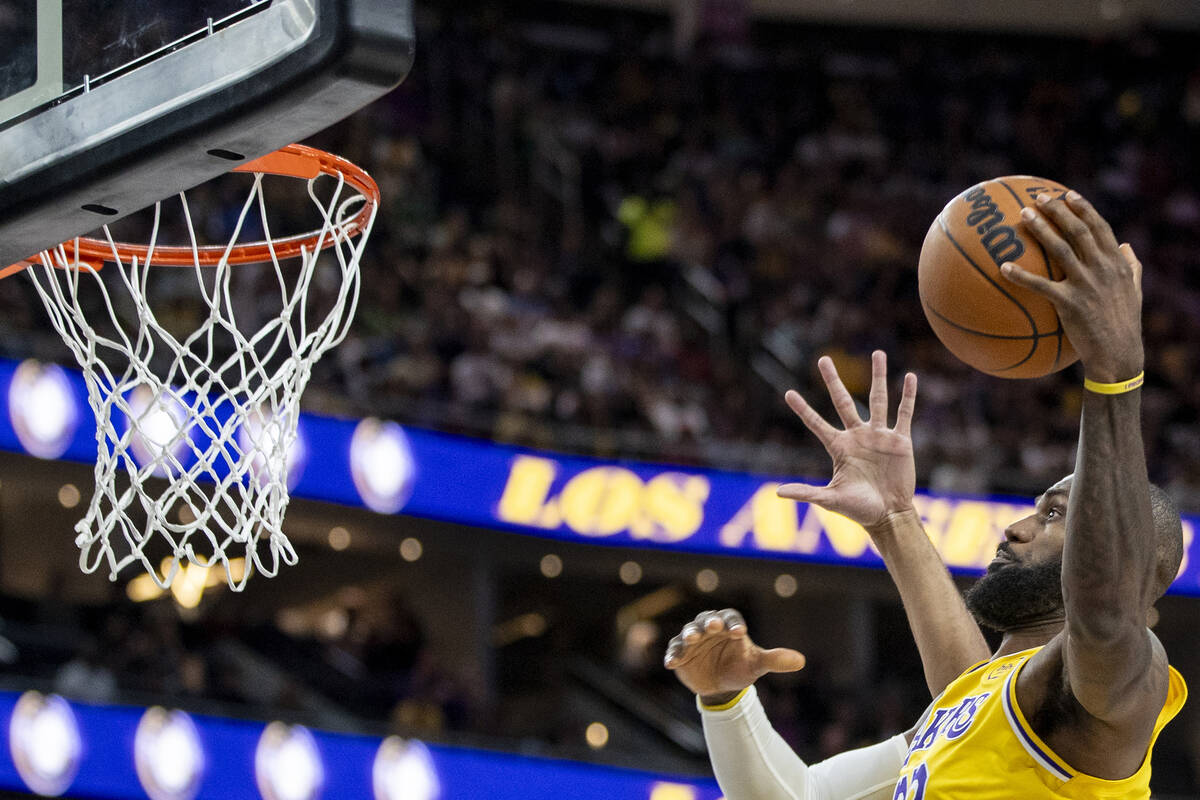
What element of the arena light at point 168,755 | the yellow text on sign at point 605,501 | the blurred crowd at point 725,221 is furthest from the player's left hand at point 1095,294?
the yellow text on sign at point 605,501

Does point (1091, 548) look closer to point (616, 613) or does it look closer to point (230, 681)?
point (230, 681)

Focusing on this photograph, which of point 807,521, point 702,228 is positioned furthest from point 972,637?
point 702,228

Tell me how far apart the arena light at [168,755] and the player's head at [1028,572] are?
6787 millimetres

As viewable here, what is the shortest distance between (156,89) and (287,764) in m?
7.04

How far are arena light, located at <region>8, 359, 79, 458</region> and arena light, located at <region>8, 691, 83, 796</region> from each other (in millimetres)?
1400

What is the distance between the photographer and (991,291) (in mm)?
2537

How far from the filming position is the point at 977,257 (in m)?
2.55

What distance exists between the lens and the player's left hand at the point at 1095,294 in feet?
6.80

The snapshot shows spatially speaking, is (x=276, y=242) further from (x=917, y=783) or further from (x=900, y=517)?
(x=917, y=783)

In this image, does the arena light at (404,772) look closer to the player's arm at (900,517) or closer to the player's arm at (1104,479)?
the player's arm at (900,517)

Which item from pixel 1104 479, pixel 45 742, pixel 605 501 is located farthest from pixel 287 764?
pixel 1104 479

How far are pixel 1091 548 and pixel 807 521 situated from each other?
9072mm

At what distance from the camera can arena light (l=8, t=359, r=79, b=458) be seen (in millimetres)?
8461

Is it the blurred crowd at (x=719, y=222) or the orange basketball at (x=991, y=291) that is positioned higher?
the orange basketball at (x=991, y=291)
